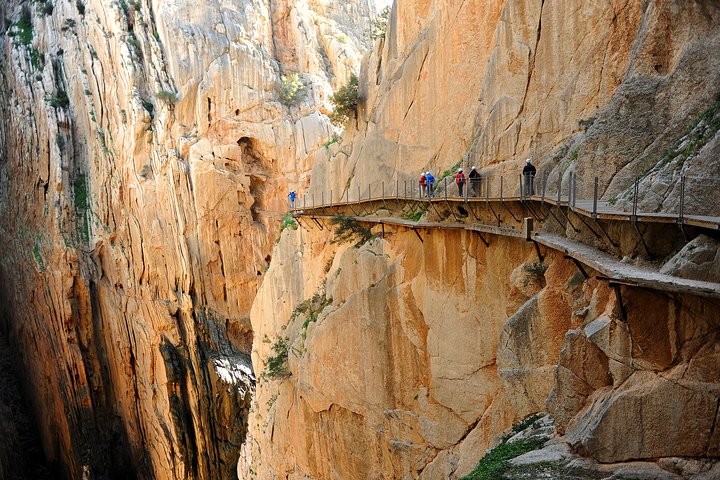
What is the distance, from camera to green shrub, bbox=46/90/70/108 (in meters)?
38.9

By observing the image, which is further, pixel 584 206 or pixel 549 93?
pixel 549 93

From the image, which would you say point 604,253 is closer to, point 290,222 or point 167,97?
point 290,222

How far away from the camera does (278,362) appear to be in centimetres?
2072

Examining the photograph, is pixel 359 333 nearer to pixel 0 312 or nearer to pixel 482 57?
pixel 482 57

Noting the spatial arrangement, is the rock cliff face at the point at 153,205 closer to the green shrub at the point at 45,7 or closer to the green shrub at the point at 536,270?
the green shrub at the point at 45,7

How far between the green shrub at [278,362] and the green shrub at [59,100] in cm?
2783

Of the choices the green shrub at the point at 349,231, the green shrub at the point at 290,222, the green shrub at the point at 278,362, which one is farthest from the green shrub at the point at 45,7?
the green shrub at the point at 349,231

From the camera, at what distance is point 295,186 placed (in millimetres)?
37969

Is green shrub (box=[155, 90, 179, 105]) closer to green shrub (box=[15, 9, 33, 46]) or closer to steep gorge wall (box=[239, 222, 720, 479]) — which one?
green shrub (box=[15, 9, 33, 46])

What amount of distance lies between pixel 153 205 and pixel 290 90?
Answer: 38.7 feet

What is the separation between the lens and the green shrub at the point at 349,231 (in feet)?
58.2

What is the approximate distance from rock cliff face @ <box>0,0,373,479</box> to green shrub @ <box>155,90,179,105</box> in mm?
95

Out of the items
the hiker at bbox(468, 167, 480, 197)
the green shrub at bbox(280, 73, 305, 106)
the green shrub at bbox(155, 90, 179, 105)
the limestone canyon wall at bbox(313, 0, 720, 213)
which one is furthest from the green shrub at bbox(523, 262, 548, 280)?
the green shrub at bbox(155, 90, 179, 105)

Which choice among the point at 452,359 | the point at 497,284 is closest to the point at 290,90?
the point at 452,359
